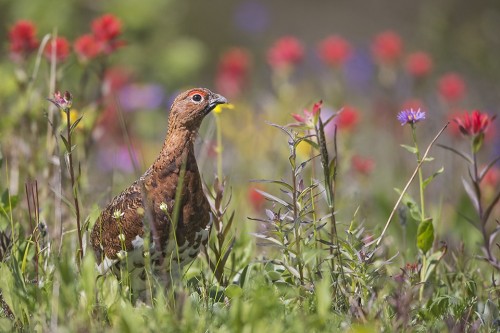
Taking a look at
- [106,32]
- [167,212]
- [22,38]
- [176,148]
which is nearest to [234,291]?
[167,212]

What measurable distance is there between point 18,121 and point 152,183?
1.32 metres

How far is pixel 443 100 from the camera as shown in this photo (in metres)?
5.66

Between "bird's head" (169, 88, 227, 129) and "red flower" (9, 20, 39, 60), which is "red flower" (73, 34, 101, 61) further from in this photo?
"bird's head" (169, 88, 227, 129)

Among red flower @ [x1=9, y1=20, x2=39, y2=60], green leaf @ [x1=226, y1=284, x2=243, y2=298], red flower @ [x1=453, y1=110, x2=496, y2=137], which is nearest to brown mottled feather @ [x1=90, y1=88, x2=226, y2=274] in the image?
green leaf @ [x1=226, y1=284, x2=243, y2=298]

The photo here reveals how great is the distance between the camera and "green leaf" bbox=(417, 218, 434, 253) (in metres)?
2.77

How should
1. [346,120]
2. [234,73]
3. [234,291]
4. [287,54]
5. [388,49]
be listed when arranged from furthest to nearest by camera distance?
[234,73], [388,49], [287,54], [346,120], [234,291]

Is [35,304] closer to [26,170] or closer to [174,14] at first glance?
[26,170]

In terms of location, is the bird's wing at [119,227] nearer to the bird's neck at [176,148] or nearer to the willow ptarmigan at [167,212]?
the willow ptarmigan at [167,212]

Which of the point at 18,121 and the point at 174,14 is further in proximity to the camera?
the point at 174,14

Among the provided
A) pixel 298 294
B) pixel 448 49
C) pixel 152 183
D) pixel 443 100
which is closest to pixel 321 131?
pixel 298 294

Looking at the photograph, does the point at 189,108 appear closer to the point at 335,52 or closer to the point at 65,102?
the point at 65,102

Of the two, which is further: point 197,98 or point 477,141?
point 197,98

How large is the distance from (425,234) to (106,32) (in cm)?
180

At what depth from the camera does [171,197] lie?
9.44 ft
